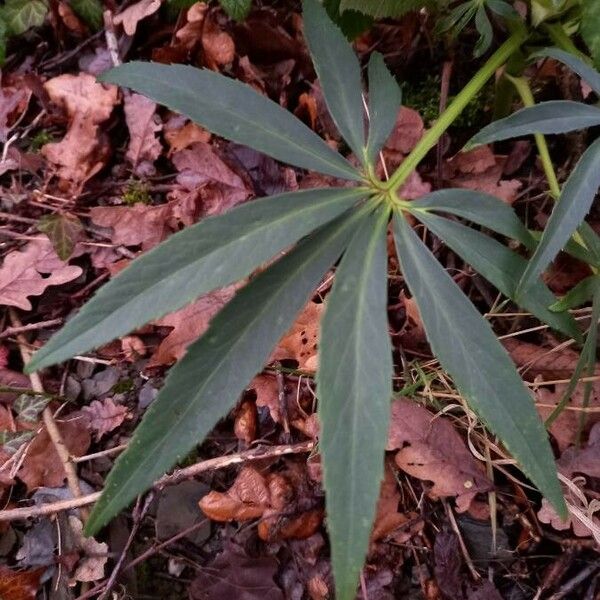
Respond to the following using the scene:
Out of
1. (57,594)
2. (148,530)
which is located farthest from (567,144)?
(57,594)

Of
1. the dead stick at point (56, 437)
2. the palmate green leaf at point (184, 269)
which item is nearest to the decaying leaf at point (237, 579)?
the dead stick at point (56, 437)

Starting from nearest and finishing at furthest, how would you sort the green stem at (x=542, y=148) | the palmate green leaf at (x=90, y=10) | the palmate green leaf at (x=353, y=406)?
the palmate green leaf at (x=353, y=406), the green stem at (x=542, y=148), the palmate green leaf at (x=90, y=10)

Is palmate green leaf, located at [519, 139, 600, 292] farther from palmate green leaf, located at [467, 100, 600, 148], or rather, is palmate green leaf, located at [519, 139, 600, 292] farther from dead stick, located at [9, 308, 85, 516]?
dead stick, located at [9, 308, 85, 516]

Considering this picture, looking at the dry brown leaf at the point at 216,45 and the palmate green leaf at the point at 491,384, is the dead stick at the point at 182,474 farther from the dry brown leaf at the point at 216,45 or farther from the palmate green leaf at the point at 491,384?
the dry brown leaf at the point at 216,45

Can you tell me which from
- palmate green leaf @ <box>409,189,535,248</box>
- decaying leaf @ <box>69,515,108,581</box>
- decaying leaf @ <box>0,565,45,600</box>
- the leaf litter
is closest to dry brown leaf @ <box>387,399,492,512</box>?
the leaf litter

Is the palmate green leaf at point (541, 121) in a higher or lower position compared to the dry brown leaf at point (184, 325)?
higher

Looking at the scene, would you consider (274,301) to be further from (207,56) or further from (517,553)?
(207,56)
